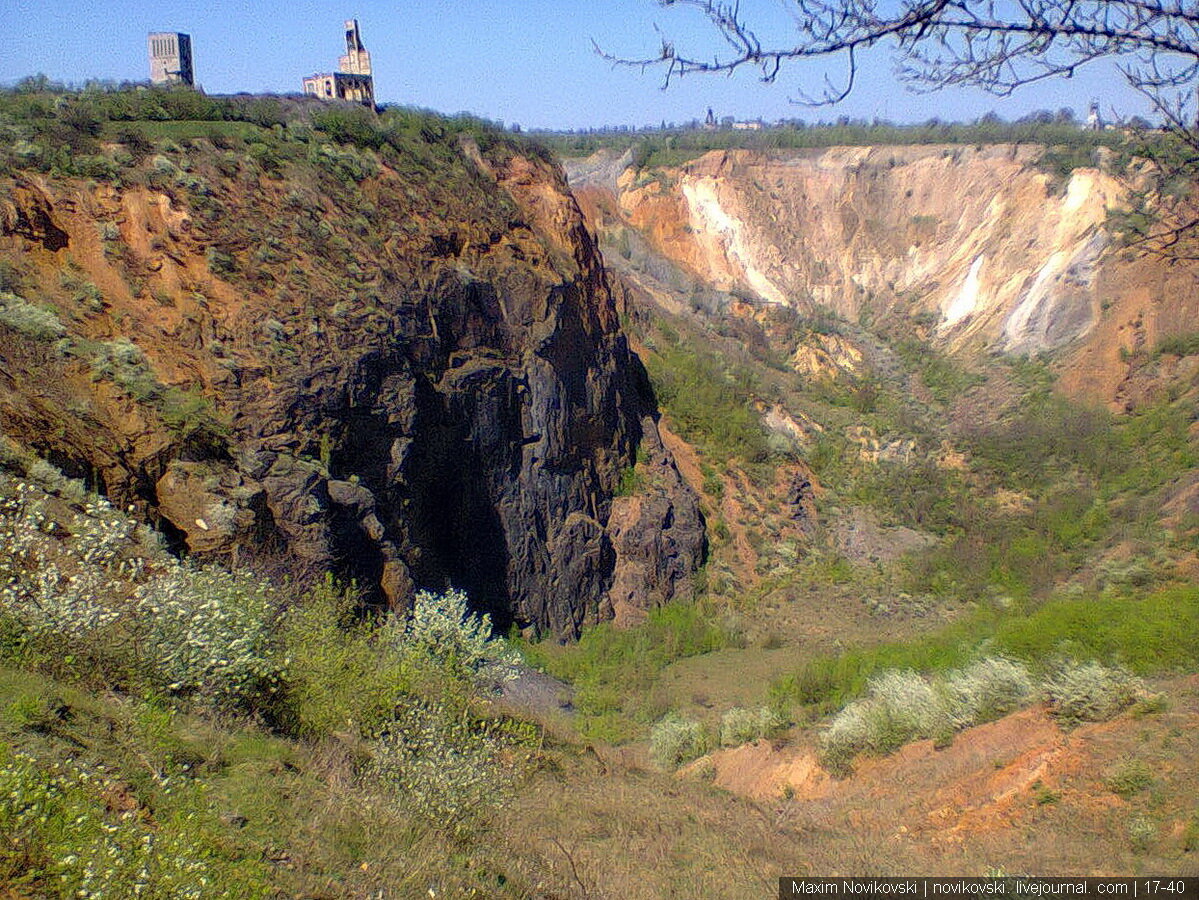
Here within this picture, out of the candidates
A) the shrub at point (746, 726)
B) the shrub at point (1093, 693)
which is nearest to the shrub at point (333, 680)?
the shrub at point (746, 726)

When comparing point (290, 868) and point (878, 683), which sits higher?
point (290, 868)

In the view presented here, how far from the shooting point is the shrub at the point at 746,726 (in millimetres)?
11992

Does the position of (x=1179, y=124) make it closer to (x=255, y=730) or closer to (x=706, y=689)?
(x=255, y=730)

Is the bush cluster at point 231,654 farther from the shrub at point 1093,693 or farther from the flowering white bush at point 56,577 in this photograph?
the shrub at point 1093,693

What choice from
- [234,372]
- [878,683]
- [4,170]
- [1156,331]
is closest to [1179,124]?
[878,683]

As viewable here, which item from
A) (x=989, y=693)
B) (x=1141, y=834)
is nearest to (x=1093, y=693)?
(x=989, y=693)

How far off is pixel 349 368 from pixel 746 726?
28.0 ft

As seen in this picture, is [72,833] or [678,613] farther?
[678,613]

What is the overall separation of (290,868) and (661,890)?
274cm

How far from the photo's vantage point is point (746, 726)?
40.4 ft

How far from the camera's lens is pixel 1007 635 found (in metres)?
11.6

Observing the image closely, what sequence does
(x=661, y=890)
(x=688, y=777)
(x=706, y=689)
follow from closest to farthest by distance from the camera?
(x=661, y=890) < (x=688, y=777) < (x=706, y=689)

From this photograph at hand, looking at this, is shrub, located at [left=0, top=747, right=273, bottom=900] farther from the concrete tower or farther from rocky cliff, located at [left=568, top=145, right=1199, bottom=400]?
rocky cliff, located at [left=568, top=145, right=1199, bottom=400]

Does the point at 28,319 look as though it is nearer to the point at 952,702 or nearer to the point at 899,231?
the point at 952,702
